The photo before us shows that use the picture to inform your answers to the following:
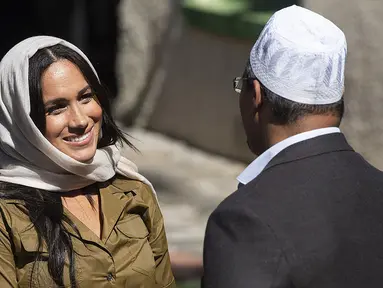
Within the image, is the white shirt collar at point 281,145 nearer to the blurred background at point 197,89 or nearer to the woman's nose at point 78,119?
the woman's nose at point 78,119

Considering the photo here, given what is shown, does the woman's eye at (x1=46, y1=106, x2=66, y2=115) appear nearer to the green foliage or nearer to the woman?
the woman

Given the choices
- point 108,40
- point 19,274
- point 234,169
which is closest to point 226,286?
point 19,274

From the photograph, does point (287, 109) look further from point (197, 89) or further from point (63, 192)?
point (197, 89)

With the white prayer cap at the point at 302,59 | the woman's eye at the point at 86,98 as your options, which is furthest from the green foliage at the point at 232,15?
the white prayer cap at the point at 302,59

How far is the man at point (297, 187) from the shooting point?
2.38 metres

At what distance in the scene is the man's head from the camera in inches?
98.3

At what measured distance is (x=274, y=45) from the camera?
2531mm

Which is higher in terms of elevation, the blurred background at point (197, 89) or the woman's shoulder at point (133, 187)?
the woman's shoulder at point (133, 187)

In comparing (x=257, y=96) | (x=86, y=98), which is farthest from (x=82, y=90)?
(x=257, y=96)

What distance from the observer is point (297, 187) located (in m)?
2.45

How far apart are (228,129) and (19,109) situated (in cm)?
567

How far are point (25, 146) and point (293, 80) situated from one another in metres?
1.10

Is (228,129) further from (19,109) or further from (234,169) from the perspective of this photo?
(19,109)

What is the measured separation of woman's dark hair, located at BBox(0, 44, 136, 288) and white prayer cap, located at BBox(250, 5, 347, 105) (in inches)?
36.8
